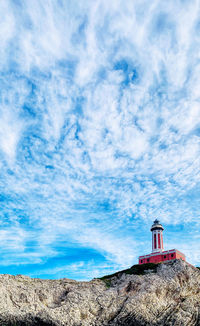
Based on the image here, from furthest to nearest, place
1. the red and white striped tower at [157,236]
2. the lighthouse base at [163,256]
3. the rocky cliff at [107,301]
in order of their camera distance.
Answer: the red and white striped tower at [157,236], the lighthouse base at [163,256], the rocky cliff at [107,301]

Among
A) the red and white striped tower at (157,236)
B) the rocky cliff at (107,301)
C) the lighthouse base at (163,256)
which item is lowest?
the rocky cliff at (107,301)

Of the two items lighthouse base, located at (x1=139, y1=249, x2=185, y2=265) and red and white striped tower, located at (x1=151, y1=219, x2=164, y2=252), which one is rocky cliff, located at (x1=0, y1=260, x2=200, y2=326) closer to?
lighthouse base, located at (x1=139, y1=249, x2=185, y2=265)

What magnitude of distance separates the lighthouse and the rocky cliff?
Result: 72.9 feet

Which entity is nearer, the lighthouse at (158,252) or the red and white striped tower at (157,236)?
the lighthouse at (158,252)

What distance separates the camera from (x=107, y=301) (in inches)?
1189

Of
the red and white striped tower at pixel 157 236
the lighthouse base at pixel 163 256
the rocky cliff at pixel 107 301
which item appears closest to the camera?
the rocky cliff at pixel 107 301

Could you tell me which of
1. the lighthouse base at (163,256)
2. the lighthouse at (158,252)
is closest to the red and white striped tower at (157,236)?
the lighthouse at (158,252)

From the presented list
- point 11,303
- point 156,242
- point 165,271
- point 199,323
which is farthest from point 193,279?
point 156,242

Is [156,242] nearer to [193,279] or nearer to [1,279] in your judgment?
[193,279]

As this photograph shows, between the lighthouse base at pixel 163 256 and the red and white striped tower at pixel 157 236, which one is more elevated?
the red and white striped tower at pixel 157 236

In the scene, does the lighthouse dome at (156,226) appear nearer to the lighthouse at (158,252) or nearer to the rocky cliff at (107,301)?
the lighthouse at (158,252)

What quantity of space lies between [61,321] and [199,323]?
1353 centimetres

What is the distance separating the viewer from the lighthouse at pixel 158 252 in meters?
55.8

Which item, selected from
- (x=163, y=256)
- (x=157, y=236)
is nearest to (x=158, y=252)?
(x=163, y=256)
